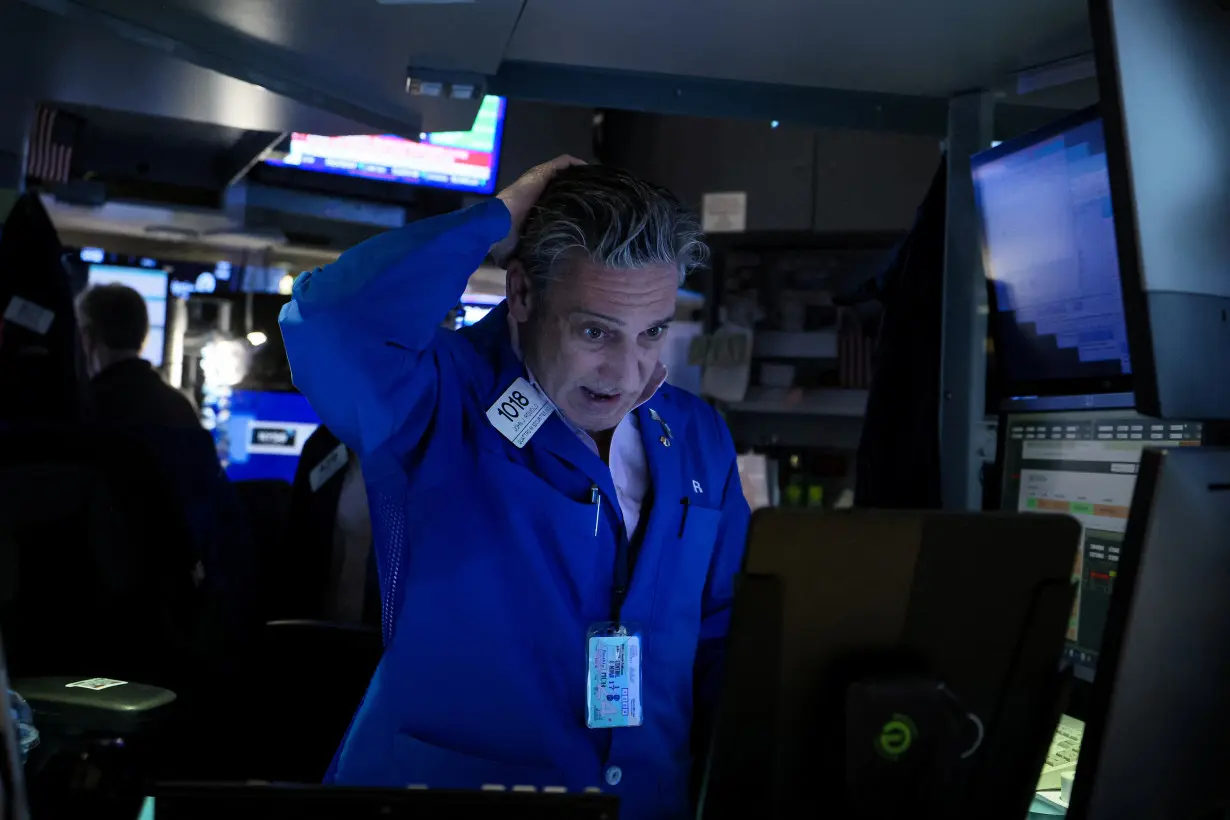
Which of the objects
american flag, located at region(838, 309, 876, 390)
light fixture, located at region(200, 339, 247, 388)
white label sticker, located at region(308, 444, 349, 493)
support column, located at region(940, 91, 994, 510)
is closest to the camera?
support column, located at region(940, 91, 994, 510)

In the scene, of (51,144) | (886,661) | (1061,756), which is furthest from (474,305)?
(886,661)

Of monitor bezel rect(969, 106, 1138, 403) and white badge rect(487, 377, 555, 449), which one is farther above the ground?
monitor bezel rect(969, 106, 1138, 403)

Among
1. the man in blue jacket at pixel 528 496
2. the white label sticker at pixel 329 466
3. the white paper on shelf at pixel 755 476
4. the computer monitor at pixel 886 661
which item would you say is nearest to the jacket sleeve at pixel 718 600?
the man in blue jacket at pixel 528 496

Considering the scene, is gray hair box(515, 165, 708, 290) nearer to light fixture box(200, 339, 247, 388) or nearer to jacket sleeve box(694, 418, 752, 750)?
jacket sleeve box(694, 418, 752, 750)

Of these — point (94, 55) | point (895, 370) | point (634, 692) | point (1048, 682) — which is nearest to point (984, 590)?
point (1048, 682)

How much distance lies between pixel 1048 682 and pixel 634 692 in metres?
0.69

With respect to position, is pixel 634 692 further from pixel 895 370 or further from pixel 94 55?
pixel 94 55

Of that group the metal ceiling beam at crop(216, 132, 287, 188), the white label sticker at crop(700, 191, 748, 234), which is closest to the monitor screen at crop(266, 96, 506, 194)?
the metal ceiling beam at crop(216, 132, 287, 188)

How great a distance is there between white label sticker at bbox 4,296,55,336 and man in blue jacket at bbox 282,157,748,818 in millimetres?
1940

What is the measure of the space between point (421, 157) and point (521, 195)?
2891mm

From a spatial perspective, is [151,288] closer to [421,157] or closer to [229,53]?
[421,157]

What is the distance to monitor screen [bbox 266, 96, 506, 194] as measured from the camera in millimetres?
4129

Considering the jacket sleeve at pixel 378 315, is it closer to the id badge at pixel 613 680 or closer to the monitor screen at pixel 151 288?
the id badge at pixel 613 680

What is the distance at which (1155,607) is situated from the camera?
86 centimetres
